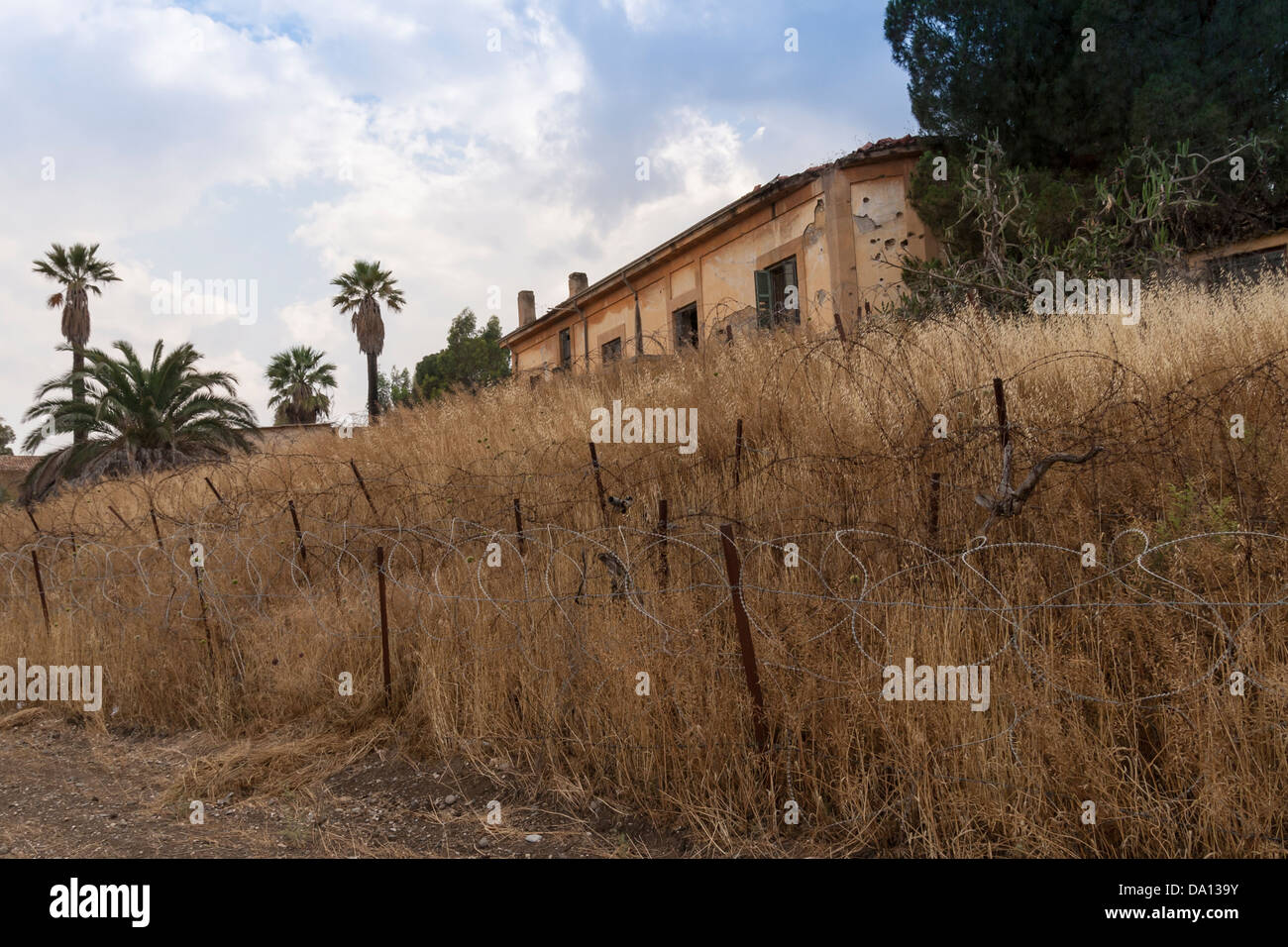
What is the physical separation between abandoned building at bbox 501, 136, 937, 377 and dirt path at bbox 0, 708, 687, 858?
841 centimetres

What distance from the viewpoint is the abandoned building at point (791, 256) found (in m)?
14.0

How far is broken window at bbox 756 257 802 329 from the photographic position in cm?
1498

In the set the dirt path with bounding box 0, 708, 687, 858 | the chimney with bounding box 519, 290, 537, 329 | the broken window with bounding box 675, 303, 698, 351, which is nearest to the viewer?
the dirt path with bounding box 0, 708, 687, 858

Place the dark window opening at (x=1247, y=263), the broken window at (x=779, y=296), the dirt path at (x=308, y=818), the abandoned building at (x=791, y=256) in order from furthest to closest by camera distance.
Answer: the broken window at (x=779, y=296) → the abandoned building at (x=791, y=256) → the dark window opening at (x=1247, y=263) → the dirt path at (x=308, y=818)

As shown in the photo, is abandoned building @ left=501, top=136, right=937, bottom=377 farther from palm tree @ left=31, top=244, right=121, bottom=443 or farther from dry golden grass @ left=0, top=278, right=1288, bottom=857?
palm tree @ left=31, top=244, right=121, bottom=443

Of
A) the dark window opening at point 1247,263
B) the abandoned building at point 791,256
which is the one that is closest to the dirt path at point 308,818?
the abandoned building at point 791,256

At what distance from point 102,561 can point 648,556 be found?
7.74 m

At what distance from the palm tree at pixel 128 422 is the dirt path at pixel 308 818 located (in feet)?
43.3

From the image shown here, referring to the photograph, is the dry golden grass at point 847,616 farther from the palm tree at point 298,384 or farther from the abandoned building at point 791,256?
the palm tree at point 298,384

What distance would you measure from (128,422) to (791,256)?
47.1 feet

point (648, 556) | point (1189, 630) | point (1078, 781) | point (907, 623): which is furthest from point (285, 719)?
point (1189, 630)

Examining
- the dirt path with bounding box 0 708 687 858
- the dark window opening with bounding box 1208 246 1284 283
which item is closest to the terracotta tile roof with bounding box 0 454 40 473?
the dirt path with bounding box 0 708 687 858

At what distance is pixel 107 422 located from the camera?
57.8 feet
